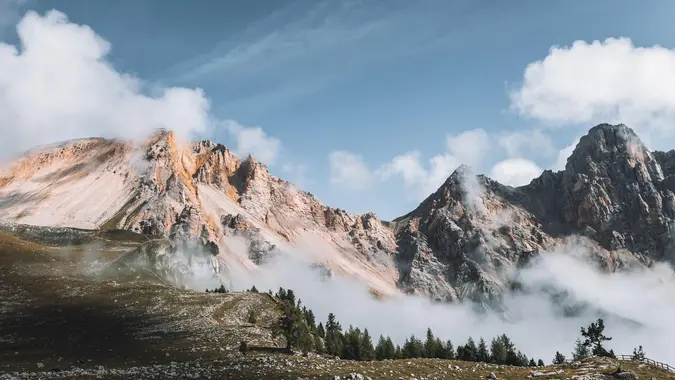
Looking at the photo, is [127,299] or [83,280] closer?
[127,299]

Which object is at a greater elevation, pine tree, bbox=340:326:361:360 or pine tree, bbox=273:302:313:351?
pine tree, bbox=273:302:313:351

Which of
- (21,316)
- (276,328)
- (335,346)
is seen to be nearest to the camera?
(276,328)

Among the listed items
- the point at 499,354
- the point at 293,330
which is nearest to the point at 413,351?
the point at 499,354

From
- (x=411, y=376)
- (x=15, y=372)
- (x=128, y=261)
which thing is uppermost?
(x=128, y=261)

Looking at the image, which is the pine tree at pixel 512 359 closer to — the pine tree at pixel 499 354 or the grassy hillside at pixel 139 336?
the pine tree at pixel 499 354

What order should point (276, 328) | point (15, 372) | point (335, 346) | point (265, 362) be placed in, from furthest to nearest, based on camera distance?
point (335, 346) → point (276, 328) → point (265, 362) → point (15, 372)

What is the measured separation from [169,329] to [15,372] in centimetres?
3914

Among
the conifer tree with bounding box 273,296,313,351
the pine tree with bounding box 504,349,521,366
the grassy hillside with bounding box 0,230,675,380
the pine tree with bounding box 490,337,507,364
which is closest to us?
the grassy hillside with bounding box 0,230,675,380

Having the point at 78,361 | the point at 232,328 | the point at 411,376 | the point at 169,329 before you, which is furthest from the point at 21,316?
the point at 411,376

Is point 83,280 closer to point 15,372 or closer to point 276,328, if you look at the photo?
point 276,328

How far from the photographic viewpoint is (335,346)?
128125mm

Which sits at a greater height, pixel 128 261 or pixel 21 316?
pixel 128 261

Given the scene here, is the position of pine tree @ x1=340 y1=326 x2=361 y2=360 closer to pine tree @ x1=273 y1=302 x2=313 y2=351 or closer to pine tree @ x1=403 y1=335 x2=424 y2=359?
pine tree @ x1=403 y1=335 x2=424 y2=359

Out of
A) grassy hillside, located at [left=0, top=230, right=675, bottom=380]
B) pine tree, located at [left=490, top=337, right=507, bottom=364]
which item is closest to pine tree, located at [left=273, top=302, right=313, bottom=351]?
grassy hillside, located at [left=0, top=230, right=675, bottom=380]
